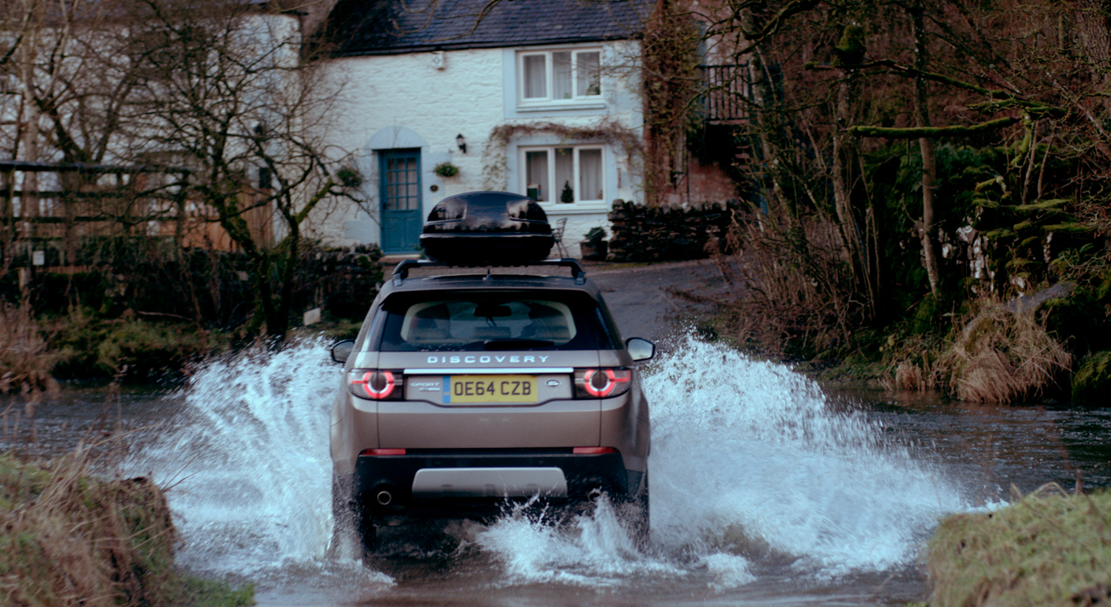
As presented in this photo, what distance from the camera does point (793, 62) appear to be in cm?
1447

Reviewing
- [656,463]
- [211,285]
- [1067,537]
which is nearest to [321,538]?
[656,463]

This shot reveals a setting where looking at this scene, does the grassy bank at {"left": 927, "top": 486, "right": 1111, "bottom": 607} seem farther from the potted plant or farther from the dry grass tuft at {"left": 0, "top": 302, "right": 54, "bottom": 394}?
the potted plant

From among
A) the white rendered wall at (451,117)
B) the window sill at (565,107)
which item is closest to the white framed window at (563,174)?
the white rendered wall at (451,117)

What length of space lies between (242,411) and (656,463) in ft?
17.6

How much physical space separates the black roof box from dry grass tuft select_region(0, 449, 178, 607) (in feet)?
11.5

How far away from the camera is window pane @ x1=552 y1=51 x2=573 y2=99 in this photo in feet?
85.1

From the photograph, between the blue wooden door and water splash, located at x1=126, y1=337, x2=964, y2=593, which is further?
the blue wooden door

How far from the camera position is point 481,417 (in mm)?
4680

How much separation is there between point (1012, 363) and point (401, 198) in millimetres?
19794

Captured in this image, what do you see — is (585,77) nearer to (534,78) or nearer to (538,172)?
(534,78)

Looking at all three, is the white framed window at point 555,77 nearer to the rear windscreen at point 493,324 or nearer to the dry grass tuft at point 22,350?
the dry grass tuft at point 22,350

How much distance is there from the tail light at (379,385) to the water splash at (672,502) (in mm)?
893

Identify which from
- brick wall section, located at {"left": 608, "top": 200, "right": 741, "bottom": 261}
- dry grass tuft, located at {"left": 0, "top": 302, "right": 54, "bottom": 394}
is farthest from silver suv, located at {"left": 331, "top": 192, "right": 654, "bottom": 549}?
brick wall section, located at {"left": 608, "top": 200, "right": 741, "bottom": 261}

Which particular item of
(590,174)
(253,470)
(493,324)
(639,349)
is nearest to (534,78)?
(590,174)
